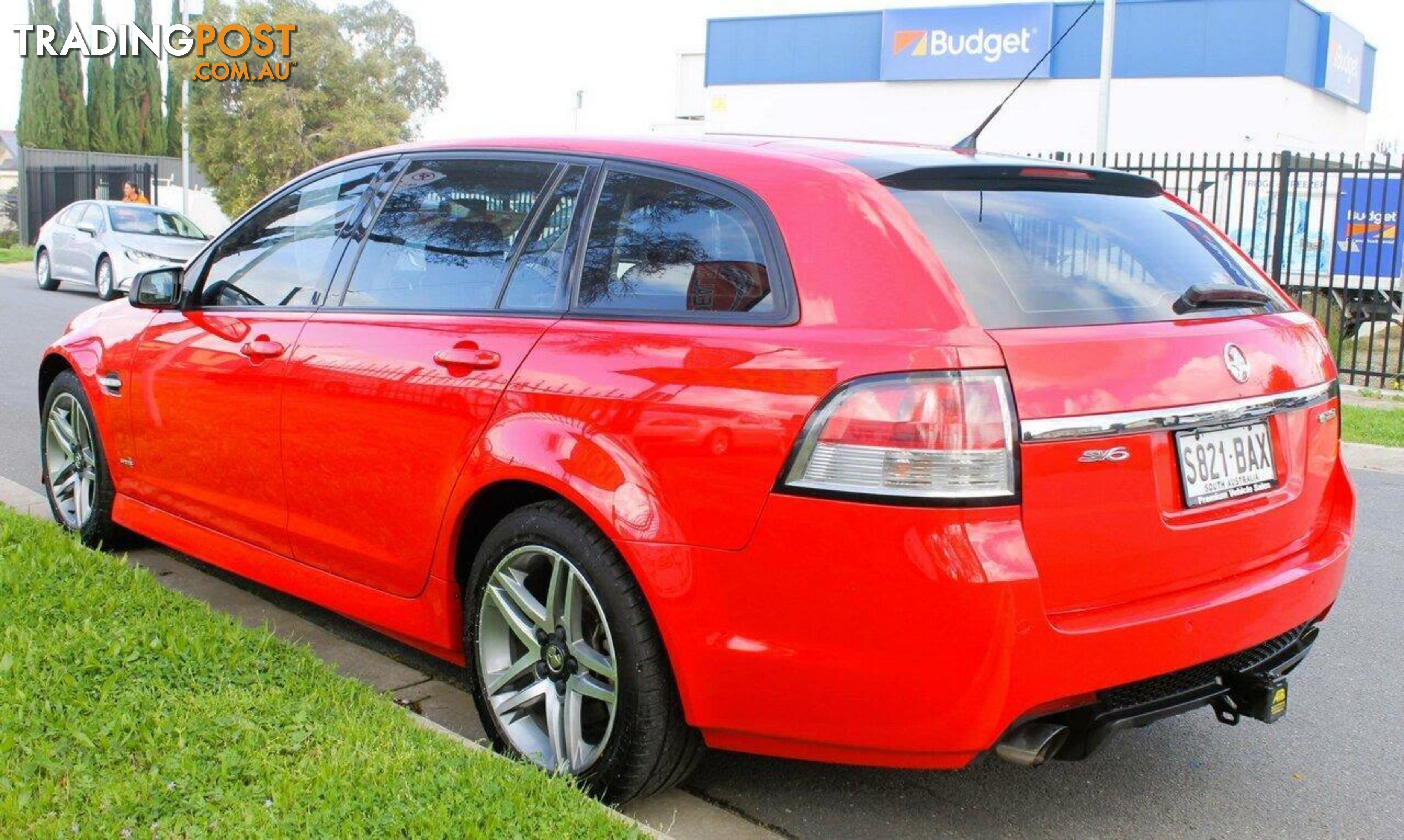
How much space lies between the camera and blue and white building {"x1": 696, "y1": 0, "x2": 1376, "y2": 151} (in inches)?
1393

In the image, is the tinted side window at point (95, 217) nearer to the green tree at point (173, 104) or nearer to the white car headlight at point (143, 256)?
the white car headlight at point (143, 256)

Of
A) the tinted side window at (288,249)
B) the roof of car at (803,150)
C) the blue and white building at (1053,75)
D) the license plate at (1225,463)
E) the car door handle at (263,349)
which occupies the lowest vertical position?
the license plate at (1225,463)

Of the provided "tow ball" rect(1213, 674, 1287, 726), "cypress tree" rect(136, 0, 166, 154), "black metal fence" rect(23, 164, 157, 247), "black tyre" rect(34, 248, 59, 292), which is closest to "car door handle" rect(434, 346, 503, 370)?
"tow ball" rect(1213, 674, 1287, 726)

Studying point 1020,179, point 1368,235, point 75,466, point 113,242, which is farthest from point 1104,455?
point 113,242

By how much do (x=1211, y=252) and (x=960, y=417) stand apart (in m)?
1.31

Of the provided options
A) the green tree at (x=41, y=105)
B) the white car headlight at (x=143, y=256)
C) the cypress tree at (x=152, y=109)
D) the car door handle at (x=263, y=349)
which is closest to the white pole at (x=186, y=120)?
the white car headlight at (x=143, y=256)

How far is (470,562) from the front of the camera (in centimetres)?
371

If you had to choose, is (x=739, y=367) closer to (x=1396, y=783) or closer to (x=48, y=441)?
(x=1396, y=783)

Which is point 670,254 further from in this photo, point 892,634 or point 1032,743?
point 1032,743

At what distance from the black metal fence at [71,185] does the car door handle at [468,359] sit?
30.1 meters

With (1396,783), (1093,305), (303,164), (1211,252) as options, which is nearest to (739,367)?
(1093,305)

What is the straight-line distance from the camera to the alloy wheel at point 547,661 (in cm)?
328

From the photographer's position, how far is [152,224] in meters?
20.2

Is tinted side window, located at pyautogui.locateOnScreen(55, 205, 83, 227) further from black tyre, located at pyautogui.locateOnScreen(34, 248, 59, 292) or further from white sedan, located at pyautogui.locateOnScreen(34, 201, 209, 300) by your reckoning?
black tyre, located at pyautogui.locateOnScreen(34, 248, 59, 292)
